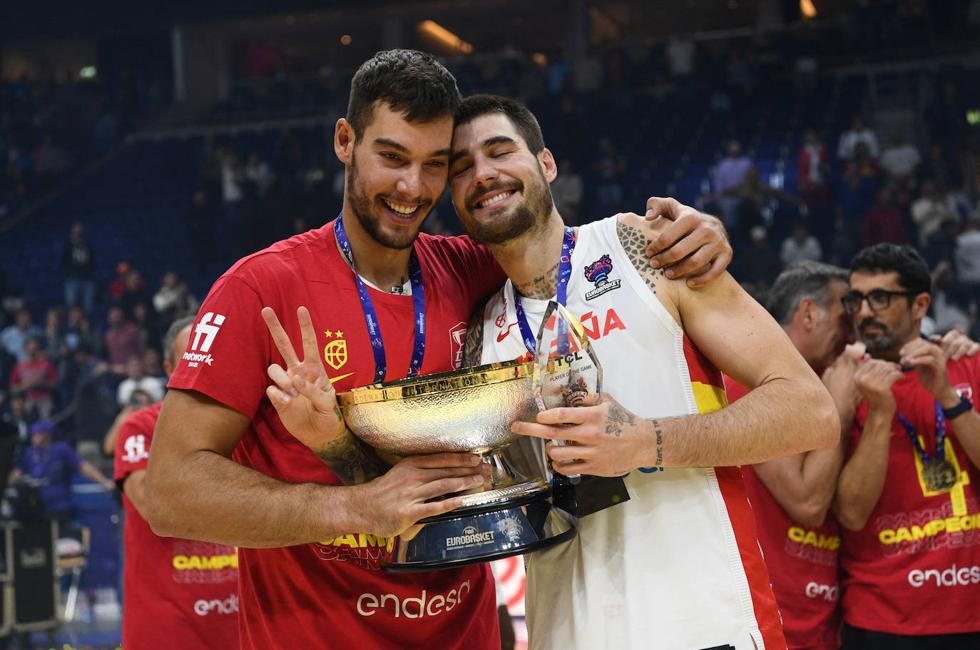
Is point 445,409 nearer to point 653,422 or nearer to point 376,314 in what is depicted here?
point 653,422

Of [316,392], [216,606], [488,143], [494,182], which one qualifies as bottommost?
[216,606]

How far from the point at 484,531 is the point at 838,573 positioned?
2.56 metres

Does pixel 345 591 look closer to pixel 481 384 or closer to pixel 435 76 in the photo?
pixel 481 384

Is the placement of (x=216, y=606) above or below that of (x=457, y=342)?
below

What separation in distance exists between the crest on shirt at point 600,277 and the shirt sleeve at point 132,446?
7.78 ft

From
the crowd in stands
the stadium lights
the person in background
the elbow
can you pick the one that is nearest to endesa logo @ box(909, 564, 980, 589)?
the elbow

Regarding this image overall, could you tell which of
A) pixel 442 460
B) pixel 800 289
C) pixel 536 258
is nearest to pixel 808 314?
pixel 800 289

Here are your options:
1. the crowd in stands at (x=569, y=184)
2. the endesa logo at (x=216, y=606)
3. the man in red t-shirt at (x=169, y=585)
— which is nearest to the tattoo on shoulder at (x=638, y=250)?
the man in red t-shirt at (x=169, y=585)

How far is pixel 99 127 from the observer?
69.8ft

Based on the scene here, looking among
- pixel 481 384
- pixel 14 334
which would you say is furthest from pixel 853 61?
pixel 481 384

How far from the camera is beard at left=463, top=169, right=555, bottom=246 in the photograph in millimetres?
2809

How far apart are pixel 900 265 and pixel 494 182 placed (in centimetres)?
206

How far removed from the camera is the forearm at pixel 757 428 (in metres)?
2.37

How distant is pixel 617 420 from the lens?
2238mm
